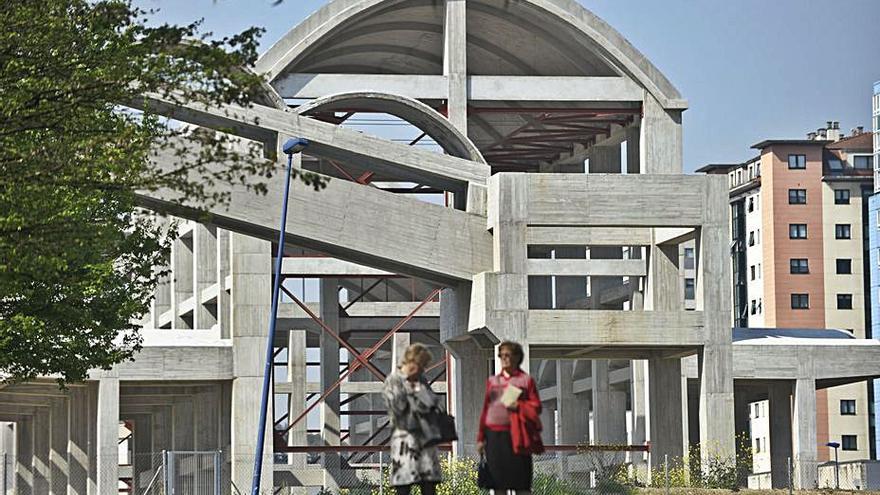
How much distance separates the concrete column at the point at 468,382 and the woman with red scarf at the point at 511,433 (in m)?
34.2

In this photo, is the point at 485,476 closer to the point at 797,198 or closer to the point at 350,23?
the point at 350,23

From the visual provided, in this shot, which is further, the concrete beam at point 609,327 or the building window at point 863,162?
the building window at point 863,162

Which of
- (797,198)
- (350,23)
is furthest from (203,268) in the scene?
(797,198)

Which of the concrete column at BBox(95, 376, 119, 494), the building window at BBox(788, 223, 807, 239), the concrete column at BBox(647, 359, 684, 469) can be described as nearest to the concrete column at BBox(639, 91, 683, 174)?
the concrete column at BBox(647, 359, 684, 469)

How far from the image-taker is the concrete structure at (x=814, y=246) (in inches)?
4956

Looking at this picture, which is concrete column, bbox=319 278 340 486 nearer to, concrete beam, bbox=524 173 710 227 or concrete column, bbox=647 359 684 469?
concrete column, bbox=647 359 684 469

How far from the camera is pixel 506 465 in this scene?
1556 centimetres

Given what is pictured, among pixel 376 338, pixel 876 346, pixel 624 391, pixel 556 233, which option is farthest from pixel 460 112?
pixel 376 338

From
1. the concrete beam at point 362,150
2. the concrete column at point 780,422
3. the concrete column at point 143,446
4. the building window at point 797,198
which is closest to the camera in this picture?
the concrete beam at point 362,150

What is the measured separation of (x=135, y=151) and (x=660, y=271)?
107 ft

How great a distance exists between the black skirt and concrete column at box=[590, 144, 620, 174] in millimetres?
49608

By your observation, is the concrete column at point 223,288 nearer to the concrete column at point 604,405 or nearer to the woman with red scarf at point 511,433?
the concrete column at point 604,405

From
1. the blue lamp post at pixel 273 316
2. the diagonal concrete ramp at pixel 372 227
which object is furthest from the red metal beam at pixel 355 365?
the blue lamp post at pixel 273 316

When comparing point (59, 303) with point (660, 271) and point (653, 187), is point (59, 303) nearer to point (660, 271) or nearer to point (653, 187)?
point (653, 187)
